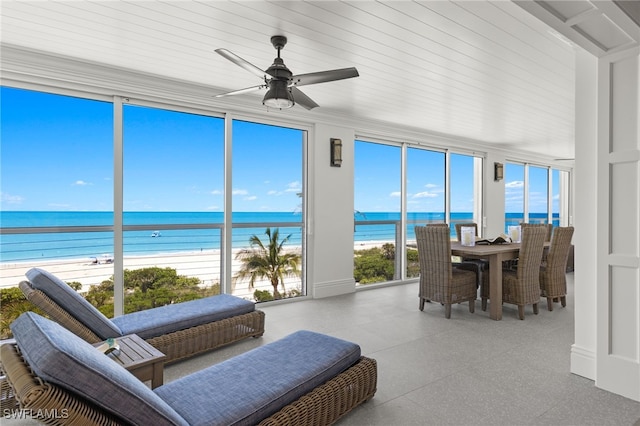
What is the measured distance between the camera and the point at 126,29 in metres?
2.72

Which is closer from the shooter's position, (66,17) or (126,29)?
(66,17)

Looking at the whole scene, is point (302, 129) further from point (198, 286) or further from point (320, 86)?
point (198, 286)

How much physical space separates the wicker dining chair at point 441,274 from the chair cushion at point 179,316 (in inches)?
82.6

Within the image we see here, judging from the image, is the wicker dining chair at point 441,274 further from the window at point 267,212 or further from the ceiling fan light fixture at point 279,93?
the ceiling fan light fixture at point 279,93

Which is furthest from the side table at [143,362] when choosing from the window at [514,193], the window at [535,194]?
the window at [514,193]

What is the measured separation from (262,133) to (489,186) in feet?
15.4

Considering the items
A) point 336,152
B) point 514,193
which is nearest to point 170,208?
point 336,152

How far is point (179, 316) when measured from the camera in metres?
2.98

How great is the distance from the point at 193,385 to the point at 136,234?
2555mm

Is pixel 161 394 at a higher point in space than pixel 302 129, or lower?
lower

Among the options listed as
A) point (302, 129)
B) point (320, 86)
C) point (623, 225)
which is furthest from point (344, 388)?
point (302, 129)

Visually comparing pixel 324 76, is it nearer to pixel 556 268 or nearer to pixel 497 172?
pixel 556 268

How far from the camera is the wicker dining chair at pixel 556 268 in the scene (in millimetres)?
4215

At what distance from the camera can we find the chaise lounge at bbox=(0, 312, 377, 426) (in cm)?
109
